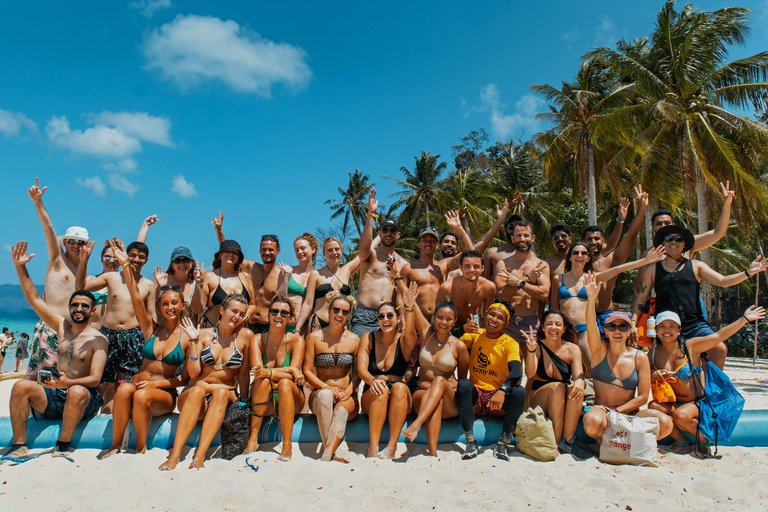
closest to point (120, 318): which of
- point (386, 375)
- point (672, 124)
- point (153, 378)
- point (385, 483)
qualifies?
point (153, 378)

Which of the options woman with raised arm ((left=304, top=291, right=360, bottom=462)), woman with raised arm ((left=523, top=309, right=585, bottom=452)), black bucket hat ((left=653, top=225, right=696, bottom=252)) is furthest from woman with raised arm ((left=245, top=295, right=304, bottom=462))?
black bucket hat ((left=653, top=225, right=696, bottom=252))

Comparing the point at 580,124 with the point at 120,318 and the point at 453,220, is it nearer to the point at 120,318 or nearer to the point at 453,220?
the point at 453,220

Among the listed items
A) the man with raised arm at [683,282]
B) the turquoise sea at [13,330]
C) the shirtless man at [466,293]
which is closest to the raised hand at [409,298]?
the shirtless man at [466,293]

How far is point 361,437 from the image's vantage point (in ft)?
15.0

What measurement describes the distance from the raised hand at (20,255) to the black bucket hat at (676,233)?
22.7ft

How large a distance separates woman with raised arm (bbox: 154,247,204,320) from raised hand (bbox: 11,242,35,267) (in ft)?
4.16

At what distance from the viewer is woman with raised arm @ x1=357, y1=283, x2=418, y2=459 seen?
432cm

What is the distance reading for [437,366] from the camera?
14.9ft

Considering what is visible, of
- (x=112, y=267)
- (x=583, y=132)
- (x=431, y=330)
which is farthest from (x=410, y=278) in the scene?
(x=583, y=132)

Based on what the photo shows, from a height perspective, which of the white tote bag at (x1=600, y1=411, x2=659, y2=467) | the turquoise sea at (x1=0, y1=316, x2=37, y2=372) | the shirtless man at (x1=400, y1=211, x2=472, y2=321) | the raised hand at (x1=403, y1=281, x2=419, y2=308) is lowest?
the turquoise sea at (x1=0, y1=316, x2=37, y2=372)

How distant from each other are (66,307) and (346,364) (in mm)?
3441

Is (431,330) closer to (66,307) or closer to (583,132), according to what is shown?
(66,307)

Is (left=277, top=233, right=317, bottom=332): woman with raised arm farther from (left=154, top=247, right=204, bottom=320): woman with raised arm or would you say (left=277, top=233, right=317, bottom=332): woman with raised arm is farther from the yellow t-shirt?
the yellow t-shirt

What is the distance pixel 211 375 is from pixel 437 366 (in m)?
2.20
